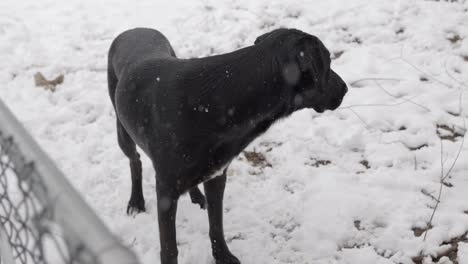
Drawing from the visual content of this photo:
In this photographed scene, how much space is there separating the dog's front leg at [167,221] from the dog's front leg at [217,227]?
36 cm

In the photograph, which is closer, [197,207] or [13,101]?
[197,207]

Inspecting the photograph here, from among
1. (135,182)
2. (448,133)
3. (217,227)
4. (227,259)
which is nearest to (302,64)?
(217,227)

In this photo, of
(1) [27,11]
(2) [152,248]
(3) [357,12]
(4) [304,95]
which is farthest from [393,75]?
(1) [27,11]

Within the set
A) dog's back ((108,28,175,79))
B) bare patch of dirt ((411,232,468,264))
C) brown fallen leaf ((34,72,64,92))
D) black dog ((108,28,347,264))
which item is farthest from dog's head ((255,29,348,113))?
brown fallen leaf ((34,72,64,92))

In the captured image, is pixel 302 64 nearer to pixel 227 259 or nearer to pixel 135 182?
pixel 227 259

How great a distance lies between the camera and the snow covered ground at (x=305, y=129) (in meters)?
3.57

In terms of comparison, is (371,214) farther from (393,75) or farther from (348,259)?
(393,75)

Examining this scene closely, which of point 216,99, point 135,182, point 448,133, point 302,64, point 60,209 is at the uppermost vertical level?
point 60,209

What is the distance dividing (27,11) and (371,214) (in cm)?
516

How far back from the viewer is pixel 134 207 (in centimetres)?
384

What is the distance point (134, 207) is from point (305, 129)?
172cm

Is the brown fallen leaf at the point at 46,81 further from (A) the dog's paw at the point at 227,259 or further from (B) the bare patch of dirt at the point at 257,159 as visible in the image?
(A) the dog's paw at the point at 227,259

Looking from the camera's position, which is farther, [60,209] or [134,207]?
[134,207]

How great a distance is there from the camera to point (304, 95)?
9.02 feet
